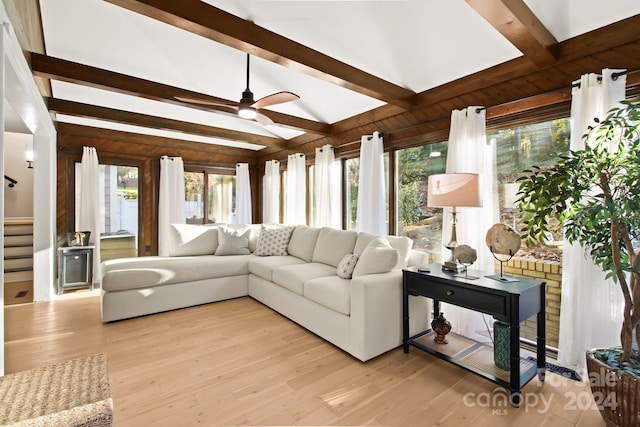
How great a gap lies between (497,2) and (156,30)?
10.1ft

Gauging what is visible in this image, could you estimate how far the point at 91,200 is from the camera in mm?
5188

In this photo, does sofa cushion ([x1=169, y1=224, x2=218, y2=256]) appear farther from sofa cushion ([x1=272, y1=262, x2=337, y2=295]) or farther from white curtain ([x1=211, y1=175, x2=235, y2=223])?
white curtain ([x1=211, y1=175, x2=235, y2=223])

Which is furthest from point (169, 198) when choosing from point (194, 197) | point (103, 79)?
point (103, 79)

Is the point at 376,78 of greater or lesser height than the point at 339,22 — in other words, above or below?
below

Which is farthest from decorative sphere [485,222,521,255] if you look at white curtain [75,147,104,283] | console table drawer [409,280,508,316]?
white curtain [75,147,104,283]

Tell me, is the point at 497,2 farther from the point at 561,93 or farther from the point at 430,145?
the point at 430,145

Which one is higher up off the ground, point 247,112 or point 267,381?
point 247,112

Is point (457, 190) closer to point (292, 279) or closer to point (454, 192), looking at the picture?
point (454, 192)

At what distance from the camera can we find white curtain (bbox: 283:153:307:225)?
562cm

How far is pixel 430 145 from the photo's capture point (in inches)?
145

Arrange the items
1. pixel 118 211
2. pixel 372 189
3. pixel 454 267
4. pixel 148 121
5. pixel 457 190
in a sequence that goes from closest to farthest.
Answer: pixel 457 190
pixel 454 267
pixel 372 189
pixel 148 121
pixel 118 211

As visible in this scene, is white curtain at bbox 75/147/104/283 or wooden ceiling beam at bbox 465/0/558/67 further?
white curtain at bbox 75/147/104/283

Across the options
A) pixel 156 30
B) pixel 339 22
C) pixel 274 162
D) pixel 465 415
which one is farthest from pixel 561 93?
pixel 274 162

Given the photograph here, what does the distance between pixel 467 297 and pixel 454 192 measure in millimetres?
817
